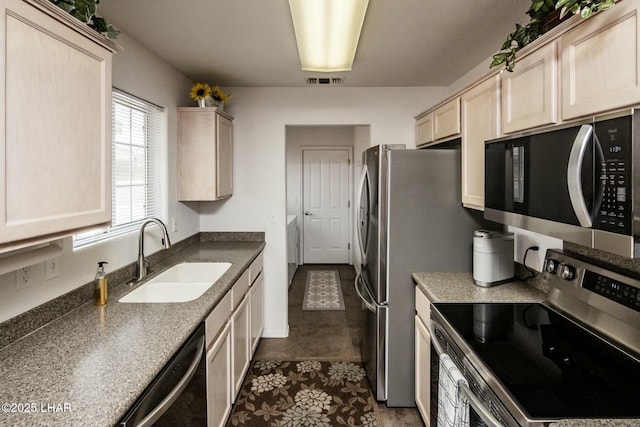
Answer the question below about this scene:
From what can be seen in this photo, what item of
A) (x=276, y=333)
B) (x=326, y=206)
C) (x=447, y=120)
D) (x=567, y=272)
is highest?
(x=447, y=120)

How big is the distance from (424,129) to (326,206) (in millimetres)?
3609

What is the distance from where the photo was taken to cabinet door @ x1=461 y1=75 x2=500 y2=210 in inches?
74.1

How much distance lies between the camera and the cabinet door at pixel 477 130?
6.17 feet

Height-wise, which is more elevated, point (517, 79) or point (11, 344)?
point (517, 79)

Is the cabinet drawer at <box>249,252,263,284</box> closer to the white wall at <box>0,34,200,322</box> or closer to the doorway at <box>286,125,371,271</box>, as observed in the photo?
the white wall at <box>0,34,200,322</box>

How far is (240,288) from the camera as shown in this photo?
2482 mm

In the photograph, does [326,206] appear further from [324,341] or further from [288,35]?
[288,35]

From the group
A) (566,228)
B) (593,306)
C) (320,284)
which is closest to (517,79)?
(566,228)

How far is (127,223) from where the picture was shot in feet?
7.56

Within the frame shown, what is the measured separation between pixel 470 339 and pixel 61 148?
1631 millimetres

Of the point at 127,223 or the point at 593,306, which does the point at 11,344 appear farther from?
the point at 593,306

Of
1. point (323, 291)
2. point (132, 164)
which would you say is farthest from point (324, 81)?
point (323, 291)

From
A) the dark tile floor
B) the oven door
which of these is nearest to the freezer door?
the dark tile floor

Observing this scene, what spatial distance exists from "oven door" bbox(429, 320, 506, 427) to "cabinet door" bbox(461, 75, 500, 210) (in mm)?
767
